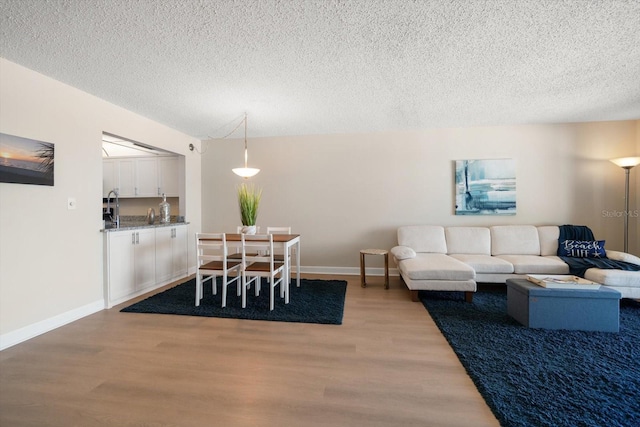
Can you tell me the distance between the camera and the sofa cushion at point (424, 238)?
414 centimetres

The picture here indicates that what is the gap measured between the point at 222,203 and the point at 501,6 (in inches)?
179

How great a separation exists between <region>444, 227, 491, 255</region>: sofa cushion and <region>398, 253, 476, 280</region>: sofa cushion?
0.73 meters

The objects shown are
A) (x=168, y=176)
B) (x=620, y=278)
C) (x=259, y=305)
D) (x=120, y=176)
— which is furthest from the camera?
(x=120, y=176)

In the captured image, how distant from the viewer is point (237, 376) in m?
1.84

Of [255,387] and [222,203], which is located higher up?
[222,203]

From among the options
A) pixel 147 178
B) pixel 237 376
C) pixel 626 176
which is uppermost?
pixel 147 178

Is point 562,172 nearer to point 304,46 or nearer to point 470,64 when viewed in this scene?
point 470,64

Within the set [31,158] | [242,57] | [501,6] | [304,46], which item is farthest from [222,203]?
[501,6]

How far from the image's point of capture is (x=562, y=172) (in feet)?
13.9

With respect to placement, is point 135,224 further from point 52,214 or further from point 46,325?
point 46,325

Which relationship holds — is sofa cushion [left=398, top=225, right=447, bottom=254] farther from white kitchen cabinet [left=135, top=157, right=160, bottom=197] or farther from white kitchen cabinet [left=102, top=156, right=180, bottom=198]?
white kitchen cabinet [left=135, top=157, right=160, bottom=197]

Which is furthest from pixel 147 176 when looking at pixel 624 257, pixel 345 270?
pixel 624 257

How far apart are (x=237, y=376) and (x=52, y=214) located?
2.39 meters

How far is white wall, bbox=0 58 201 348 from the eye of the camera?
2.29 meters
